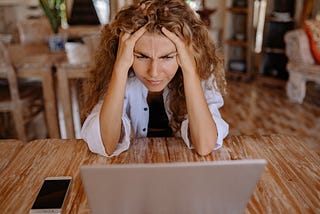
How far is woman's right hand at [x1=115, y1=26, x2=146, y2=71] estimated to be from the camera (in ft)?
3.36

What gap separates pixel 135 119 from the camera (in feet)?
4.17

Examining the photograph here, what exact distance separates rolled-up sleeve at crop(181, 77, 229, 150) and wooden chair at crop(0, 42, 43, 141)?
1.54m

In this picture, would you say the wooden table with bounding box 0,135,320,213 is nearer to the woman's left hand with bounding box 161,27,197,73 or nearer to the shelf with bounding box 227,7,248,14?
the woman's left hand with bounding box 161,27,197,73

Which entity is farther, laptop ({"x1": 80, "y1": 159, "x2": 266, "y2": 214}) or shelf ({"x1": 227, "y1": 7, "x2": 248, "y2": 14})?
shelf ({"x1": 227, "y1": 7, "x2": 248, "y2": 14})

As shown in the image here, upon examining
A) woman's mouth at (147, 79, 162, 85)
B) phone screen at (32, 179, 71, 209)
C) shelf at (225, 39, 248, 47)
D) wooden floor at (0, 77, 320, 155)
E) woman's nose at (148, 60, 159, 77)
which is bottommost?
wooden floor at (0, 77, 320, 155)

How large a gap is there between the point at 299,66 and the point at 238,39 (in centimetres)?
118

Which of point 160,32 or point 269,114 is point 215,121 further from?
point 269,114

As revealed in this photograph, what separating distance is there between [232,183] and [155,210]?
16cm

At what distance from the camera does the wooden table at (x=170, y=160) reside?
0.77 m

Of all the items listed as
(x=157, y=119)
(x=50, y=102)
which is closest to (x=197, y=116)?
(x=157, y=119)

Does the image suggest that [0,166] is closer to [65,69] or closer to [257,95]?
[65,69]

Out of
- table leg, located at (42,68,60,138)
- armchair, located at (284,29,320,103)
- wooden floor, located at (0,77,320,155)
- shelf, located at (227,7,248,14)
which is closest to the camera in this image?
table leg, located at (42,68,60,138)

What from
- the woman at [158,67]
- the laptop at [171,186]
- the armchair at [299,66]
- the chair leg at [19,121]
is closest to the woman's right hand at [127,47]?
the woman at [158,67]

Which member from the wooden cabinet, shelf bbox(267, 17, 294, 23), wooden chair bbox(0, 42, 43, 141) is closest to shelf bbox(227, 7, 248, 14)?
the wooden cabinet
